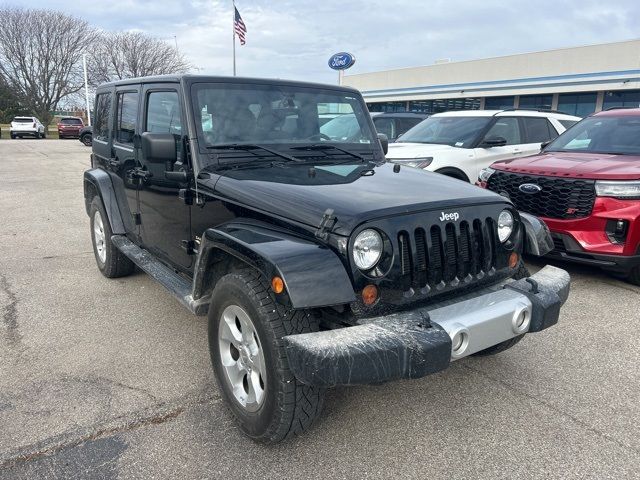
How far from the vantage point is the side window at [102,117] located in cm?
495

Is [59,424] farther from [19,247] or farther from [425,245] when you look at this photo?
[19,247]

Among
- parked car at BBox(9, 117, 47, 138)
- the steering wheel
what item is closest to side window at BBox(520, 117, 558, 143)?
the steering wheel

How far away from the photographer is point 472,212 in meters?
2.83

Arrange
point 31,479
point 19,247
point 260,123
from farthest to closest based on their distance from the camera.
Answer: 1. point 19,247
2. point 260,123
3. point 31,479

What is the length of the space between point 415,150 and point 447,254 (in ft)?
16.4

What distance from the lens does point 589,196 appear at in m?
4.89

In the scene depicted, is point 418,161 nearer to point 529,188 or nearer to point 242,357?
point 529,188

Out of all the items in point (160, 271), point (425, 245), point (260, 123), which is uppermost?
point (260, 123)

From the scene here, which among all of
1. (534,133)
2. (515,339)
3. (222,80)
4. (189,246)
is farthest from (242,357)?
(534,133)

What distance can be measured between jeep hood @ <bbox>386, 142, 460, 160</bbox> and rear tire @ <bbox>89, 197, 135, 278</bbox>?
398cm

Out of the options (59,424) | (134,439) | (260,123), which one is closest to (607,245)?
(260,123)

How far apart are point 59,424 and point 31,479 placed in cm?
44

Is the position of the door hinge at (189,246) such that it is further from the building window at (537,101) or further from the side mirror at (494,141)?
the building window at (537,101)

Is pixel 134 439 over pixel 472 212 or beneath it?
beneath
